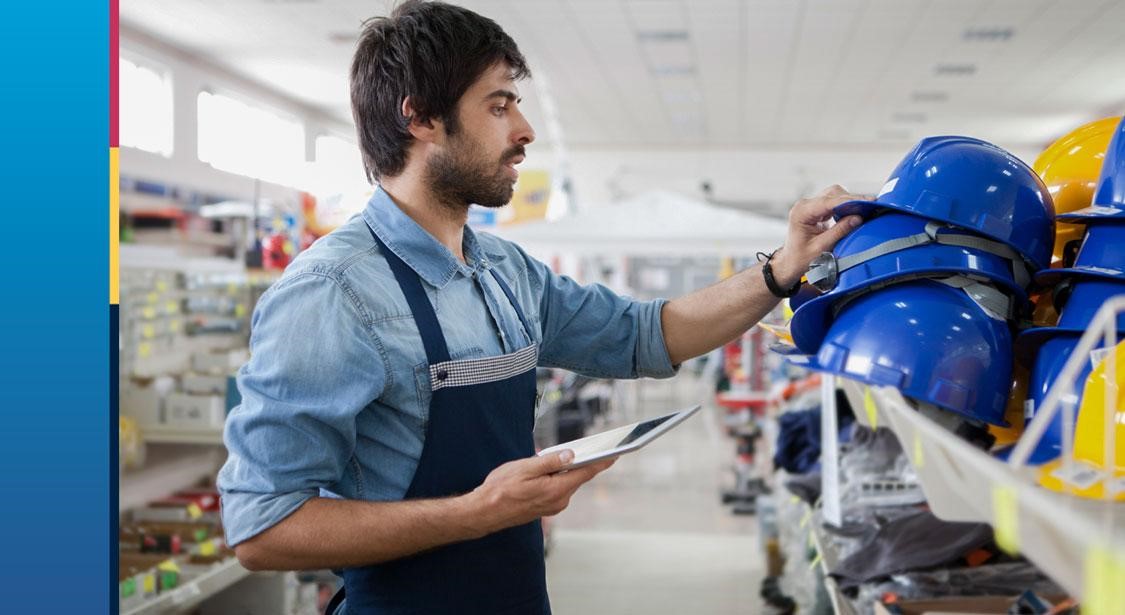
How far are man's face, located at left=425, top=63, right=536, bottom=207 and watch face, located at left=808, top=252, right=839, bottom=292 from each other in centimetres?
53

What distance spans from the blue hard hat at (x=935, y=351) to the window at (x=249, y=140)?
955 cm

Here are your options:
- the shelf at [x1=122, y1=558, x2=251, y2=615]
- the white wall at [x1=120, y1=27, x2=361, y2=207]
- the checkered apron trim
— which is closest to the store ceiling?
the white wall at [x1=120, y1=27, x2=361, y2=207]

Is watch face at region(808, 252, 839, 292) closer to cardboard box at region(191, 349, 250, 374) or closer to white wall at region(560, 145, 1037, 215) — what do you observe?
cardboard box at region(191, 349, 250, 374)

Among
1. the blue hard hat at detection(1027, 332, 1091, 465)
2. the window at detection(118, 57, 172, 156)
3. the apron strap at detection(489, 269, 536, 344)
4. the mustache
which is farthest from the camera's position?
the window at detection(118, 57, 172, 156)

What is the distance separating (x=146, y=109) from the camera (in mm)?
9625

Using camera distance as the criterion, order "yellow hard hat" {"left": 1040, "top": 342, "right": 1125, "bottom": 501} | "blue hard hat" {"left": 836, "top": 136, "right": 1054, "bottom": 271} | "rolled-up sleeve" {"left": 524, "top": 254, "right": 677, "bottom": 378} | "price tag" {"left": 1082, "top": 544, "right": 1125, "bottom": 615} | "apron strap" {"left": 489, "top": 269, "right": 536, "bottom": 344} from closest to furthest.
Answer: "price tag" {"left": 1082, "top": 544, "right": 1125, "bottom": 615} → "yellow hard hat" {"left": 1040, "top": 342, "right": 1125, "bottom": 501} → "blue hard hat" {"left": 836, "top": 136, "right": 1054, "bottom": 271} → "apron strap" {"left": 489, "top": 269, "right": 536, "bottom": 344} → "rolled-up sleeve" {"left": 524, "top": 254, "right": 677, "bottom": 378}

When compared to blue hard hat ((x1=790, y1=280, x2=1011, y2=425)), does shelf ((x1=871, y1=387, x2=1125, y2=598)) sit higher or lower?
lower

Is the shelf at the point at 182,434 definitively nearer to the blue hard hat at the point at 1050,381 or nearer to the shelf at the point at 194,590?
the shelf at the point at 194,590

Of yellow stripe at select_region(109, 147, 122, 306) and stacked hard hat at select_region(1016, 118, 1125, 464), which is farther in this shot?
yellow stripe at select_region(109, 147, 122, 306)

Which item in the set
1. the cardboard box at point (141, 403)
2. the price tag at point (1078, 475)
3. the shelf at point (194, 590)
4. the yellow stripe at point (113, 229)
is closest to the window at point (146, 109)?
the cardboard box at point (141, 403)

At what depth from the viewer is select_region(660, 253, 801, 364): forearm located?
1.87 metres

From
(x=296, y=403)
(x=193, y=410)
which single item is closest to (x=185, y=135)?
(x=193, y=410)

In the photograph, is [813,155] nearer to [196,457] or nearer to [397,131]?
[196,457]

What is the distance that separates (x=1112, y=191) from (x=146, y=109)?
9626mm
